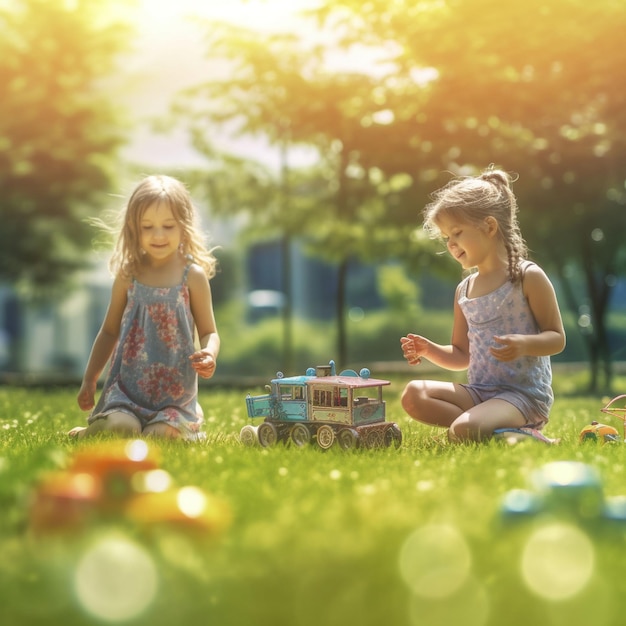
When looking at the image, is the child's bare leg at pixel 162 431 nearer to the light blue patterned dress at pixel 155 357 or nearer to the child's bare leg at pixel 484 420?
the light blue patterned dress at pixel 155 357

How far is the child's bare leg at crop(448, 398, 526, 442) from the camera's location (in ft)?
16.2

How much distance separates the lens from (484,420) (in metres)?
4.94

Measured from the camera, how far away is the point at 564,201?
13242mm

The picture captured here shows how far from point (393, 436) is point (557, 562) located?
2.60m

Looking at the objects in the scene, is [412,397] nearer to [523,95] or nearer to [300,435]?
[300,435]

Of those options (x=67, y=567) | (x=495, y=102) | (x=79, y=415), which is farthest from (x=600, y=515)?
(x=495, y=102)

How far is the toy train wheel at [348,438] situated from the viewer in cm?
457

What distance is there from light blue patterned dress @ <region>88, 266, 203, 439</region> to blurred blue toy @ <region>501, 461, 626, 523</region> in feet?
9.98

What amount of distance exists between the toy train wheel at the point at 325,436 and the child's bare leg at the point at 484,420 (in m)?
0.81

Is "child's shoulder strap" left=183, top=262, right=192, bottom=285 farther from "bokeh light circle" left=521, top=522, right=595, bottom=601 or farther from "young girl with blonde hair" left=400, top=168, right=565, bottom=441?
"bokeh light circle" left=521, top=522, right=595, bottom=601

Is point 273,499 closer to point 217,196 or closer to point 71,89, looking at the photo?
point 217,196

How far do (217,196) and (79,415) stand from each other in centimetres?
967

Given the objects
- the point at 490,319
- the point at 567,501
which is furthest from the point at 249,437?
the point at 567,501

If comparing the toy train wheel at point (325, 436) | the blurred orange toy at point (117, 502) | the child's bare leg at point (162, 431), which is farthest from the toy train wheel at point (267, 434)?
the blurred orange toy at point (117, 502)
